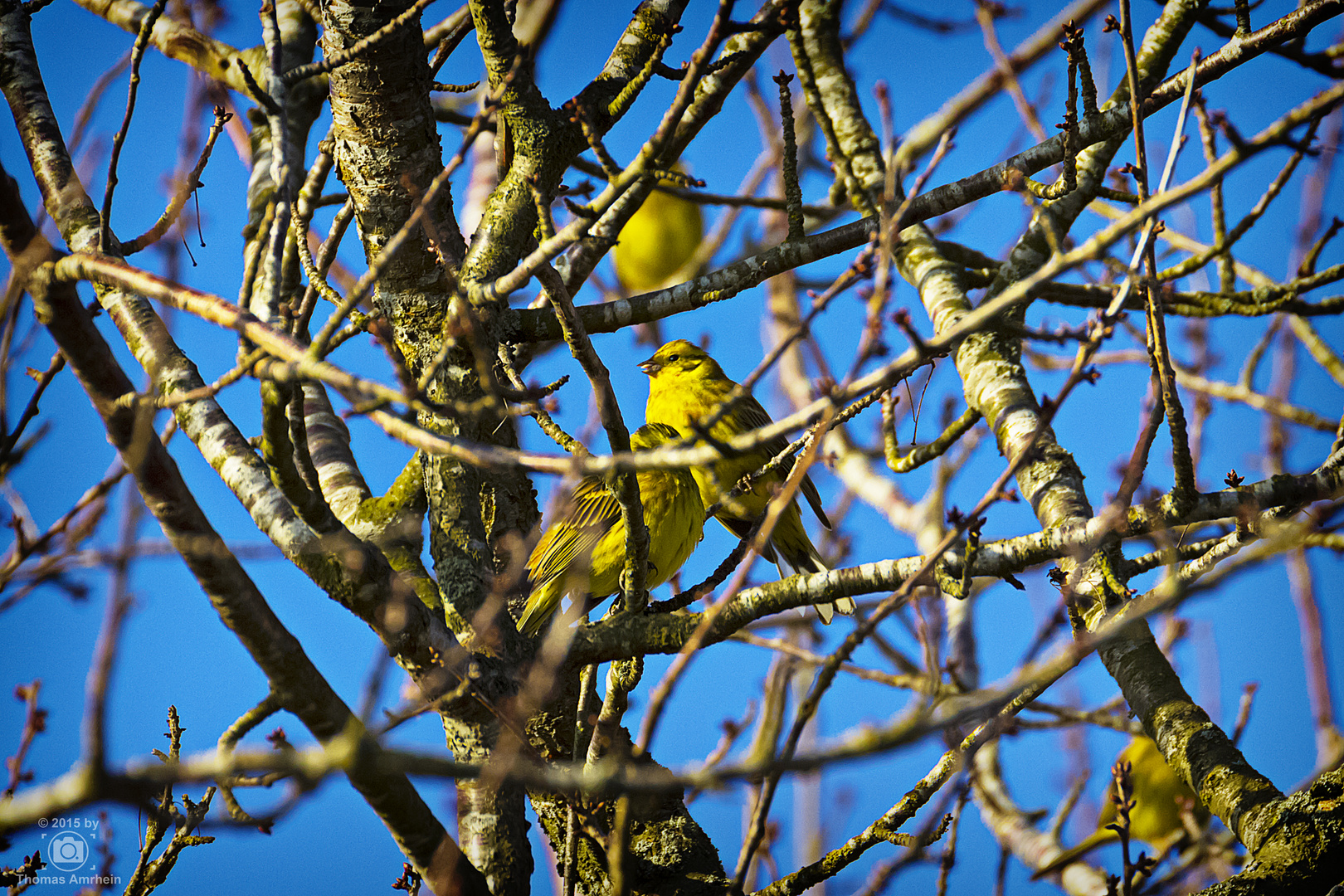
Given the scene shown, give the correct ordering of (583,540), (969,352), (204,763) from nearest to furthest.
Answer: (204,763), (969,352), (583,540)

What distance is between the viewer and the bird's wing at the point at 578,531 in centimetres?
444

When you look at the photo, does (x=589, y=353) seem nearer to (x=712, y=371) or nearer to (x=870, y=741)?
(x=870, y=741)

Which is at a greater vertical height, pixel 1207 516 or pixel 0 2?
pixel 0 2

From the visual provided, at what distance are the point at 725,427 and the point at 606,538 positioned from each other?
1481mm

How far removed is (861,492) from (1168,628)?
2453mm

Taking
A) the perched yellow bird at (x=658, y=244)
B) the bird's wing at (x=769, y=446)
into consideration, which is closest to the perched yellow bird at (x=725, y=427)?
the bird's wing at (x=769, y=446)

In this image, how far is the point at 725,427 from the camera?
5895mm

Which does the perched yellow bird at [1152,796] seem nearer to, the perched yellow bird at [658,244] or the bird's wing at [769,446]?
the bird's wing at [769,446]

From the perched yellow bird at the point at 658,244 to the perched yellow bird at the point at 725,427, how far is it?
1627 mm

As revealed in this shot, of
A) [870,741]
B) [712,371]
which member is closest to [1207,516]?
[870,741]

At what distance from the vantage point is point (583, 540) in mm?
4574

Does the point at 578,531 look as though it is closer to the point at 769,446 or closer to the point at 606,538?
the point at 606,538

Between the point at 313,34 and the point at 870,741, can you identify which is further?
the point at 313,34

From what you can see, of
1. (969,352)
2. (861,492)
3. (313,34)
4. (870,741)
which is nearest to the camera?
(870,741)
